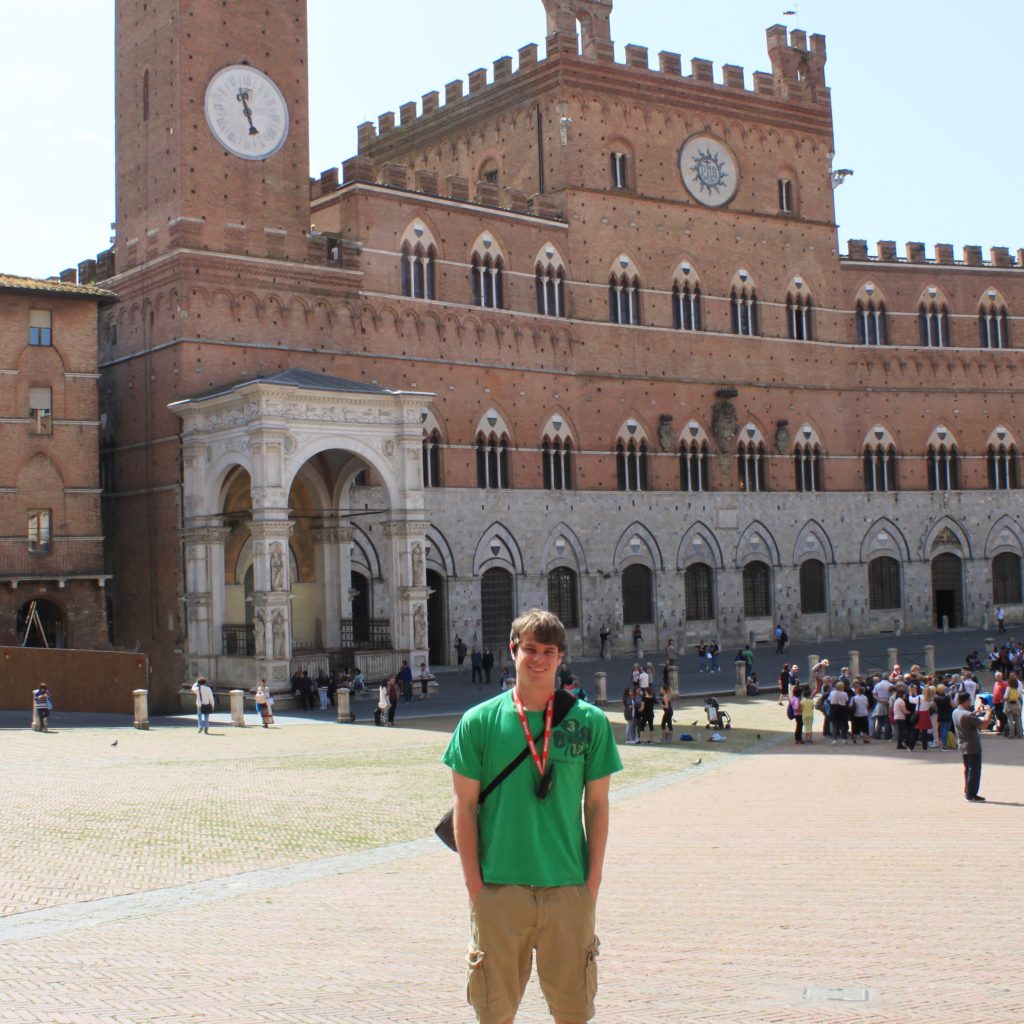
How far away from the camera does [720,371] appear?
44.7 meters

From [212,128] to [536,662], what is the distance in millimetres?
32273

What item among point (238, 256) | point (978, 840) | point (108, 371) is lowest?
point (978, 840)

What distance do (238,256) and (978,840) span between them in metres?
26.3

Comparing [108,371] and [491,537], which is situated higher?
[108,371]

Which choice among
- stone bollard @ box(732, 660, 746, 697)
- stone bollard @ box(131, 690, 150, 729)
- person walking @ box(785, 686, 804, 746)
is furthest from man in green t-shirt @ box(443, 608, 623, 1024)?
stone bollard @ box(732, 660, 746, 697)

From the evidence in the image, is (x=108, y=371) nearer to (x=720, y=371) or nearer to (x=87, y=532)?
(x=87, y=532)

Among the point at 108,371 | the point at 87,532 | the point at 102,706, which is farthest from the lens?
the point at 108,371

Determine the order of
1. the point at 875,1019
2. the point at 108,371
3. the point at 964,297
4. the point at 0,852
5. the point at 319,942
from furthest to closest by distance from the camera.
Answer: the point at 964,297
the point at 108,371
the point at 0,852
the point at 319,942
the point at 875,1019

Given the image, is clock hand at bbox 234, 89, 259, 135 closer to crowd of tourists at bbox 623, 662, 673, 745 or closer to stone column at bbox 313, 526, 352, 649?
stone column at bbox 313, 526, 352, 649

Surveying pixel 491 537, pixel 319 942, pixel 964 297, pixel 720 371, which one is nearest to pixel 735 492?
pixel 720 371

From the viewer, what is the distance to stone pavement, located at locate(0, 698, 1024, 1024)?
7.42 meters

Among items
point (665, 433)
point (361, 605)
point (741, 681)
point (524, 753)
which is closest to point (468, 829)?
point (524, 753)

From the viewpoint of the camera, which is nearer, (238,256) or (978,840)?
(978,840)

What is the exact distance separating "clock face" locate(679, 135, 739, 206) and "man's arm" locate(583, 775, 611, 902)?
41.4m
